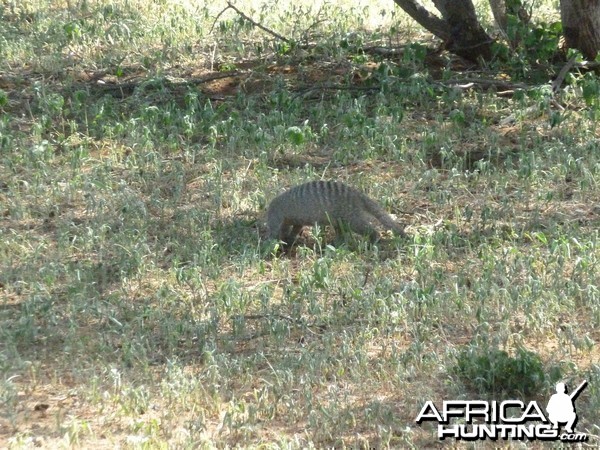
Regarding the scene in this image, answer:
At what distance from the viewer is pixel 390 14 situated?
419 inches

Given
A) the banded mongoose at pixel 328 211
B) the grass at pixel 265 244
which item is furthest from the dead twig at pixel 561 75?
the banded mongoose at pixel 328 211

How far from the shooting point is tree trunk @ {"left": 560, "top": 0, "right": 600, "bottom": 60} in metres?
8.65

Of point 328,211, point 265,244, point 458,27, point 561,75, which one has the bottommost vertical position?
point 265,244

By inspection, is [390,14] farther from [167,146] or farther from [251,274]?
[251,274]

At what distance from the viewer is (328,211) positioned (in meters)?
6.37

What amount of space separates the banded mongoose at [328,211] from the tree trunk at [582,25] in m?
3.27

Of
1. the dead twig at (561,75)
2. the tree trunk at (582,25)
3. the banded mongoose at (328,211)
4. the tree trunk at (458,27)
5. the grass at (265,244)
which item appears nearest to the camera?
the grass at (265,244)

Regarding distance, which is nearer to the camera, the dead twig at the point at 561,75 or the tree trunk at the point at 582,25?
the dead twig at the point at 561,75

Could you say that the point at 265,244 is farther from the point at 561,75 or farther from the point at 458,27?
the point at 458,27

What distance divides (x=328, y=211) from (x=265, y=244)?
43 cm

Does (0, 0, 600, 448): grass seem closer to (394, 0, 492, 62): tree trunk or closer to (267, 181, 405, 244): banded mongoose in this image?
(267, 181, 405, 244): banded mongoose

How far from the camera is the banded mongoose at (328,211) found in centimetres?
637

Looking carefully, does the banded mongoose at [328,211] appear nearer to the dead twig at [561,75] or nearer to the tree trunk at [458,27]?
the dead twig at [561,75]

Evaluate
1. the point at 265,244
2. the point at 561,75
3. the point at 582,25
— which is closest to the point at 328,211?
the point at 265,244
